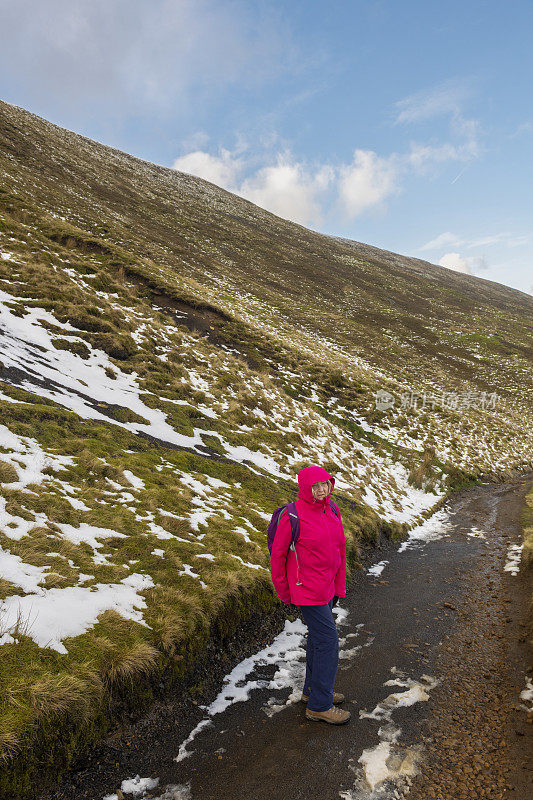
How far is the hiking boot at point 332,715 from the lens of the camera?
4.77 meters

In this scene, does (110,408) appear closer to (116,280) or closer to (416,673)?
(416,673)

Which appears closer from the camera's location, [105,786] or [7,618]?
[105,786]

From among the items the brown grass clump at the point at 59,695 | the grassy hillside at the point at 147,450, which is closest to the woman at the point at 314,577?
the grassy hillside at the point at 147,450

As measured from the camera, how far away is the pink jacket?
4820 millimetres

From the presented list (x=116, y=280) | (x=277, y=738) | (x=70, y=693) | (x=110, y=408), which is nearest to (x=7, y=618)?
(x=70, y=693)

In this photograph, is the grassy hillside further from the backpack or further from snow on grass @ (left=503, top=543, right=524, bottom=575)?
snow on grass @ (left=503, top=543, right=524, bottom=575)

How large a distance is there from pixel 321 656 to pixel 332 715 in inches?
27.2

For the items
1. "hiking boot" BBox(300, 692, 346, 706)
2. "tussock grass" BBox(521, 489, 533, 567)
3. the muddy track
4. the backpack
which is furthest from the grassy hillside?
"tussock grass" BBox(521, 489, 533, 567)

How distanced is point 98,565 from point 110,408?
703 centimetres

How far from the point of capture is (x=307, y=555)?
4844 mm

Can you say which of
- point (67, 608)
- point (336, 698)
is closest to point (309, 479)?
point (336, 698)

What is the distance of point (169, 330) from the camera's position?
67.9 feet

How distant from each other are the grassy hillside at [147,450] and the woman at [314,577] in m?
1.80

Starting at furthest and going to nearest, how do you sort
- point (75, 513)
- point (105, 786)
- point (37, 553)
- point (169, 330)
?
point (169, 330) → point (75, 513) → point (37, 553) → point (105, 786)
